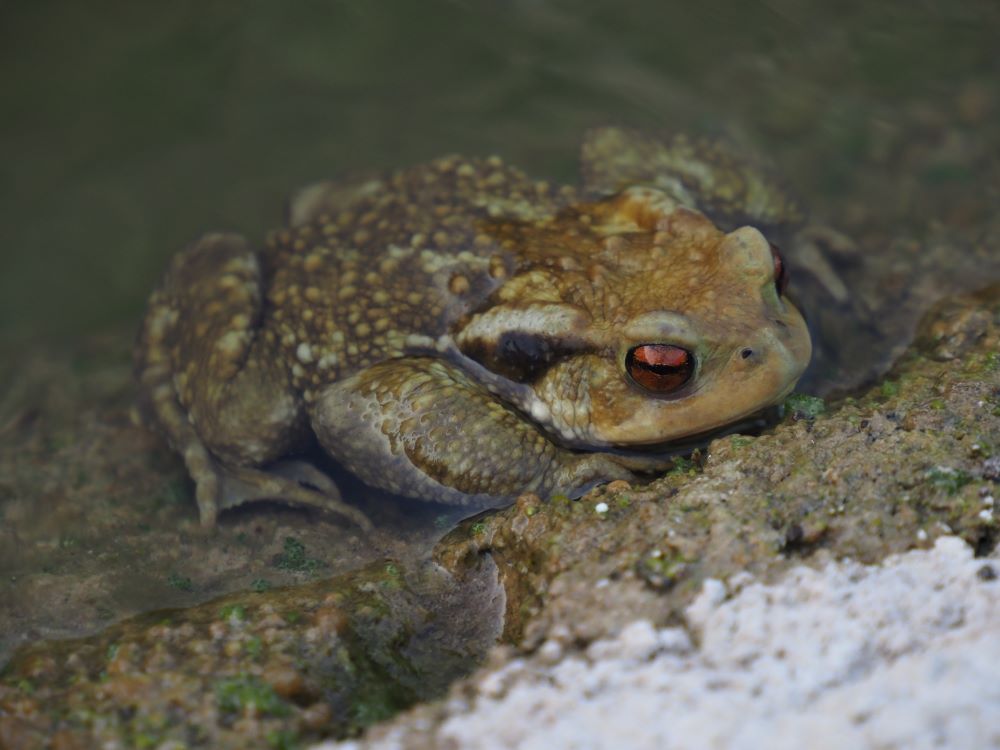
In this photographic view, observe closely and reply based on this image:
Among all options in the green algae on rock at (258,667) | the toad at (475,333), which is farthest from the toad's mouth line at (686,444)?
the green algae on rock at (258,667)

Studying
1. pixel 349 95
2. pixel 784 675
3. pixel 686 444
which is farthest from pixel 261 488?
pixel 349 95

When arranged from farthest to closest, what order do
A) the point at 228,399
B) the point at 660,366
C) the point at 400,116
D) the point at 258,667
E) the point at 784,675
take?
the point at 400,116
the point at 228,399
the point at 660,366
the point at 258,667
the point at 784,675

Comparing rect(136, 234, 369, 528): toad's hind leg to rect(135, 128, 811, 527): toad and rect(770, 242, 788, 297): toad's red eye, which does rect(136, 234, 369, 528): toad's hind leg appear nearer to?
rect(135, 128, 811, 527): toad

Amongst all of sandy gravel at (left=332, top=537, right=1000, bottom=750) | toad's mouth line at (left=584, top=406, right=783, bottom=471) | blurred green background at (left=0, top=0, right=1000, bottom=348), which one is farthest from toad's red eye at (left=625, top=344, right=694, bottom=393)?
blurred green background at (left=0, top=0, right=1000, bottom=348)

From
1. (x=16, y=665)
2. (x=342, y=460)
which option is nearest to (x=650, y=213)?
(x=342, y=460)

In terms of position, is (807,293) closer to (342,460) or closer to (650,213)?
(650,213)

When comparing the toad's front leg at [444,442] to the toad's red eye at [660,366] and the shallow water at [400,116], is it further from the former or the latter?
the shallow water at [400,116]

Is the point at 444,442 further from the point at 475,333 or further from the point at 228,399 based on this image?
the point at 228,399
